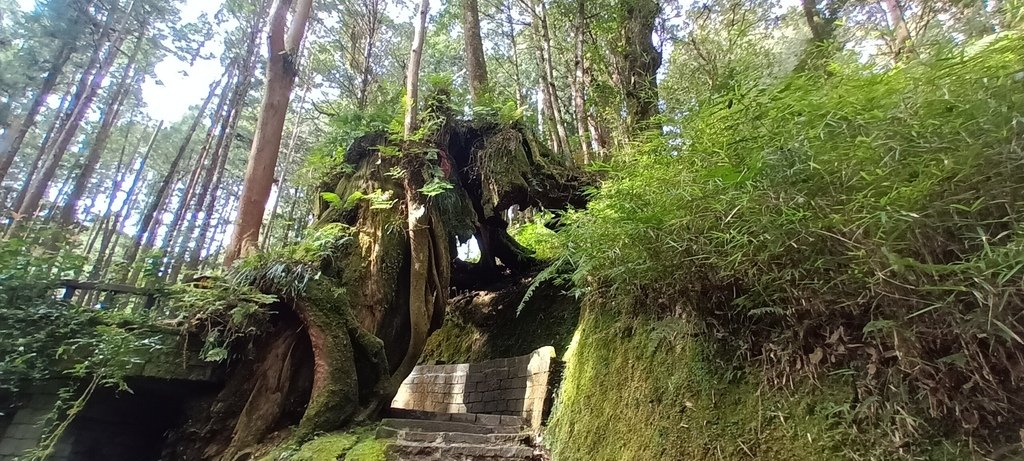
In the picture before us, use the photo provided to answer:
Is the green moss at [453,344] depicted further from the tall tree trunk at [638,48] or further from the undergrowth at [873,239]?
the undergrowth at [873,239]

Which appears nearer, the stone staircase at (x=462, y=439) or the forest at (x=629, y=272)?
the forest at (x=629, y=272)

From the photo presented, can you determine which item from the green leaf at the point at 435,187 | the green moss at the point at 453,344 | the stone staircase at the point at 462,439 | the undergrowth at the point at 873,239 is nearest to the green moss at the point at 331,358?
the stone staircase at the point at 462,439

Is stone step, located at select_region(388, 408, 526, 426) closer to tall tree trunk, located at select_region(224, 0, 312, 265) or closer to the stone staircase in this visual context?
the stone staircase

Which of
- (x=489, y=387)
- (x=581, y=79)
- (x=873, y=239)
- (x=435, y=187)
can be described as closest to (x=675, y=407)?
(x=873, y=239)

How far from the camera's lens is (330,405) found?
13.6ft

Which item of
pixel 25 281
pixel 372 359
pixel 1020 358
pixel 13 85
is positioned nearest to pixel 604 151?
pixel 372 359

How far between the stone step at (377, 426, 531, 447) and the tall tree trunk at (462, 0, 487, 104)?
191 inches

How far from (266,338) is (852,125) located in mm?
4690

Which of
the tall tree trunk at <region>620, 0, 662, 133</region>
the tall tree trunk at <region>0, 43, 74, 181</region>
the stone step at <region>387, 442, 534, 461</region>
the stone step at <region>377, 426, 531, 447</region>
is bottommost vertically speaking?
the stone step at <region>387, 442, 534, 461</region>

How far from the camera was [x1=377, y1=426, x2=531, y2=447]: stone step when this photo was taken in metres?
3.97

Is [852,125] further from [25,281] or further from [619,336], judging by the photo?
[25,281]

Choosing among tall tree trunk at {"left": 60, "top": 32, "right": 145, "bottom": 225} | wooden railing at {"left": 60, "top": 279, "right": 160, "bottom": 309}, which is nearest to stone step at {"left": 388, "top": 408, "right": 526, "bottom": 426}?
wooden railing at {"left": 60, "top": 279, "right": 160, "bottom": 309}

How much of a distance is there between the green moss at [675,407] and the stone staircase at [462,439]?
0.37 m

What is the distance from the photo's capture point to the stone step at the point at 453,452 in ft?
12.3
